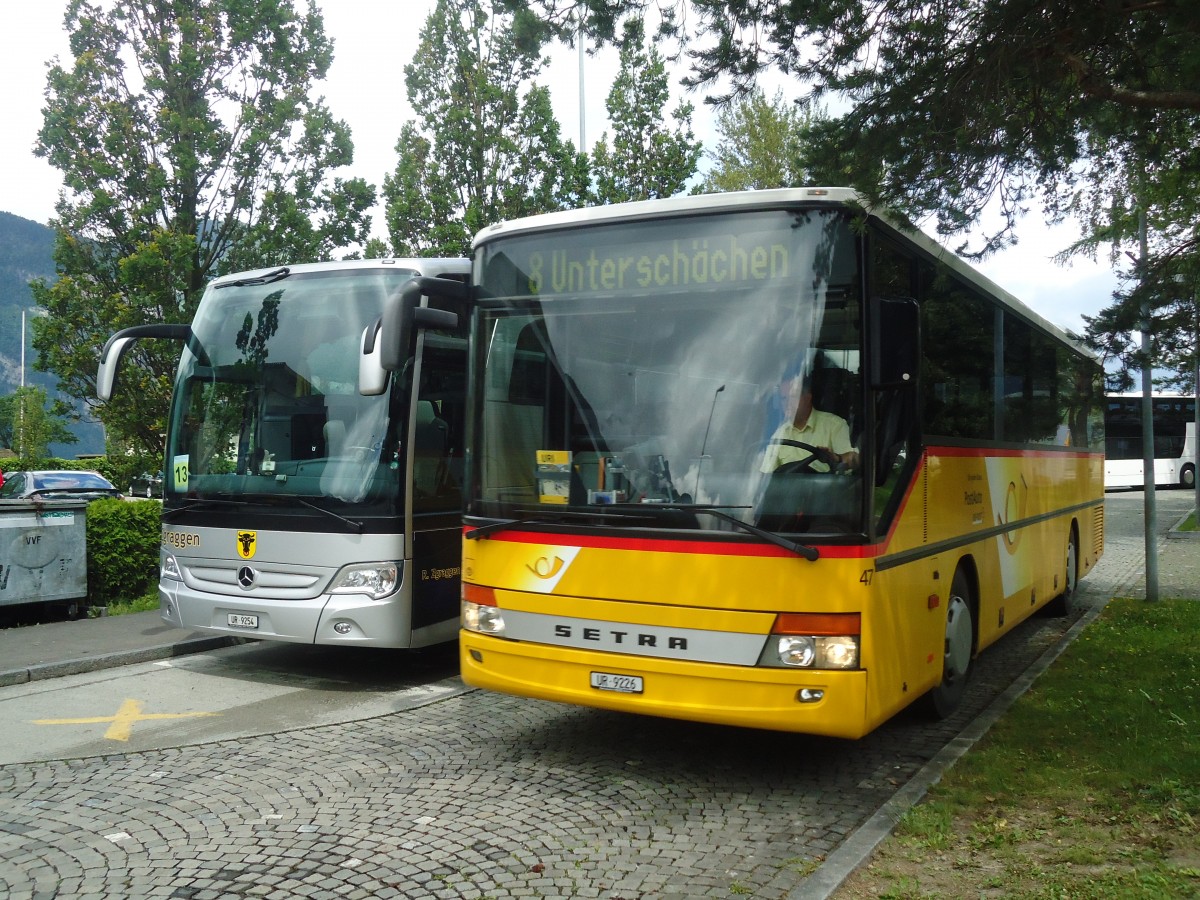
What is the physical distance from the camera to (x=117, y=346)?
9023 millimetres

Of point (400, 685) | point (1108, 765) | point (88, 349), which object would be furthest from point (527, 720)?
point (88, 349)

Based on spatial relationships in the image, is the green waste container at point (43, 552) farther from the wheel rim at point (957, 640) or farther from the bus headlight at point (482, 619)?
the wheel rim at point (957, 640)

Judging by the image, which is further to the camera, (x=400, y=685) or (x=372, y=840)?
(x=400, y=685)

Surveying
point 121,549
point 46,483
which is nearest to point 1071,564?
point 121,549

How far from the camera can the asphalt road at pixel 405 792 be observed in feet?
15.3

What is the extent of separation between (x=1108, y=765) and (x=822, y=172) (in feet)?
12.0

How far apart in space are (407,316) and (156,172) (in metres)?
11.6

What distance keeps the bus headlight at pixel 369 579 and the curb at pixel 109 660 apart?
6.01ft

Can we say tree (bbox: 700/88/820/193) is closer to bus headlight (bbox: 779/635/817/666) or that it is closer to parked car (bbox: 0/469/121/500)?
parked car (bbox: 0/469/121/500)

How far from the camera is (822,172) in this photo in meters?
6.43

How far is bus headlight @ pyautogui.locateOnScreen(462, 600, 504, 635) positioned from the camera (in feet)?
20.6

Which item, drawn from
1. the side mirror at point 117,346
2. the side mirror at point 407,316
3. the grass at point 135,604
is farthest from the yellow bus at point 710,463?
the grass at point 135,604

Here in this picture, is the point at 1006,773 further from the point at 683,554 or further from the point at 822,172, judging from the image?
the point at 822,172

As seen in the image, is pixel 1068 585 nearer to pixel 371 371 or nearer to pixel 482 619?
pixel 482 619
